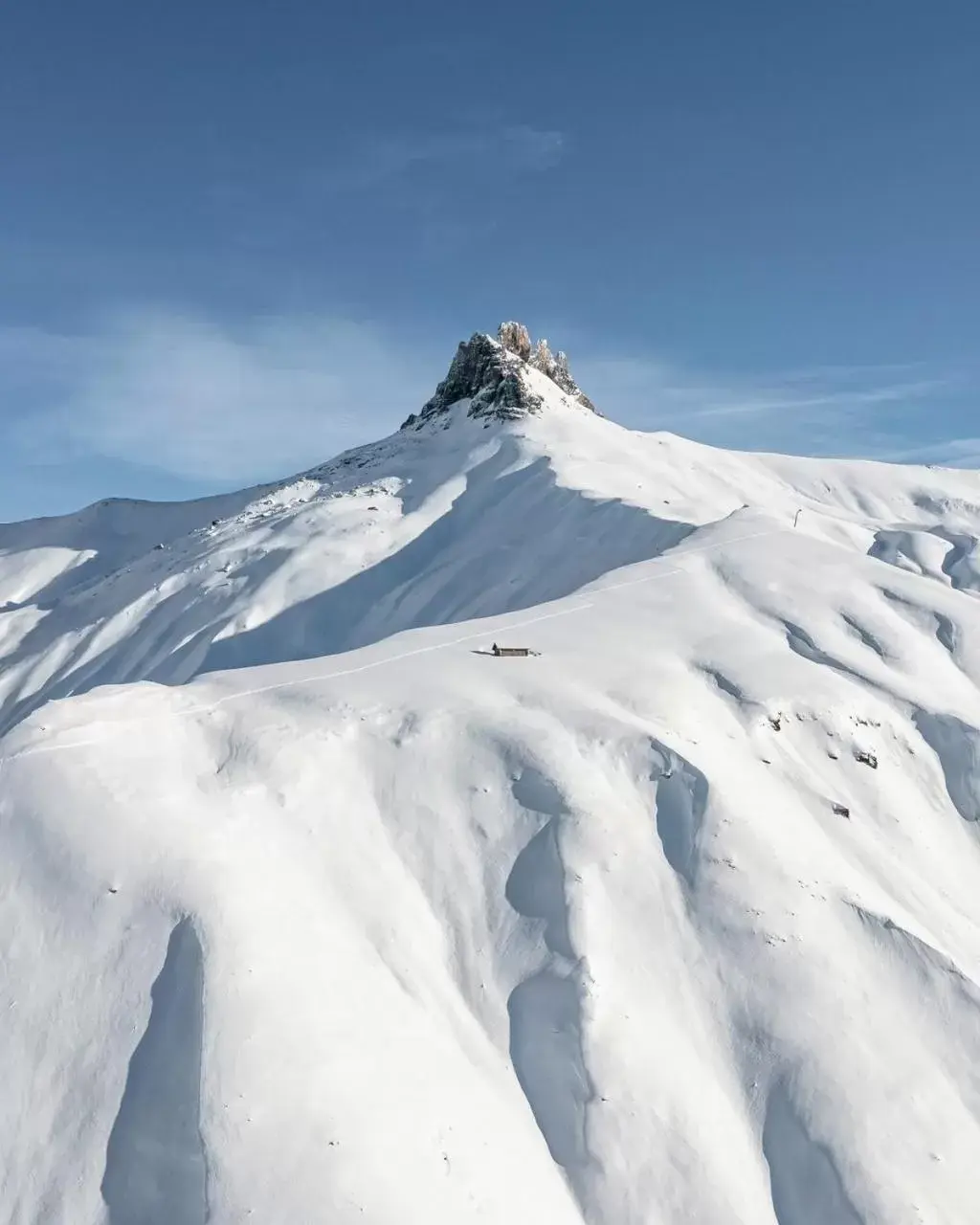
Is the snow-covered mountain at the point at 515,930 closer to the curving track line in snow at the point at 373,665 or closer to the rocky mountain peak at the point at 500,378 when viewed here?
the curving track line in snow at the point at 373,665

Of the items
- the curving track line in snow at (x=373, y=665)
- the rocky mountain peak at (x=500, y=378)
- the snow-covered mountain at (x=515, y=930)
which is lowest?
the snow-covered mountain at (x=515, y=930)

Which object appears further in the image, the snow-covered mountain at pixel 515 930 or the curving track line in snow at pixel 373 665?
the curving track line in snow at pixel 373 665

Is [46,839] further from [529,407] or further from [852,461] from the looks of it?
[852,461]

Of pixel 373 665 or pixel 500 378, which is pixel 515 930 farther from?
pixel 500 378

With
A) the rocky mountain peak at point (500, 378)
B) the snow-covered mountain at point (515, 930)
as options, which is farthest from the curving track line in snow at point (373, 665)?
the rocky mountain peak at point (500, 378)

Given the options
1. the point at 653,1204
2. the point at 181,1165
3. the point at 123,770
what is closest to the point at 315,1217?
the point at 181,1165

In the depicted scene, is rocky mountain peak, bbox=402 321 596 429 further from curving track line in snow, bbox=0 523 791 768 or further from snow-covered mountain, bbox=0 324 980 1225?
snow-covered mountain, bbox=0 324 980 1225
